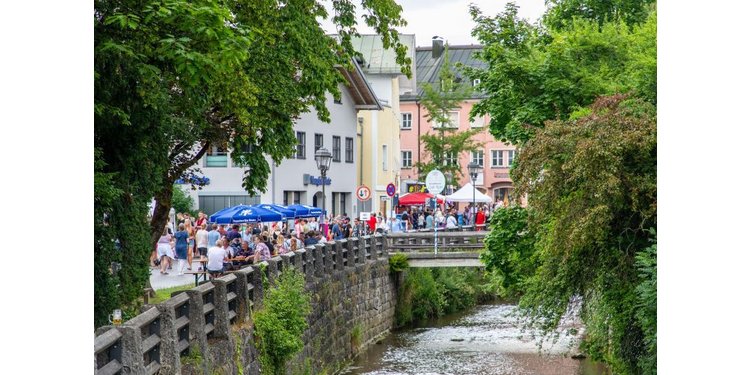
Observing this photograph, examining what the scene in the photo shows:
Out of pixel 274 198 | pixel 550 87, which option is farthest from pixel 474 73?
pixel 274 198

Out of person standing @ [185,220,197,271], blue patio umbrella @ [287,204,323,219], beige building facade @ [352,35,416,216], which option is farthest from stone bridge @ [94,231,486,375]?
beige building facade @ [352,35,416,216]

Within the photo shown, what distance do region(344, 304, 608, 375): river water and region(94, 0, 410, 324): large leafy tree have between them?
235 inches

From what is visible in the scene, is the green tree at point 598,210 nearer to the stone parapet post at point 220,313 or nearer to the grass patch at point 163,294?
the stone parapet post at point 220,313

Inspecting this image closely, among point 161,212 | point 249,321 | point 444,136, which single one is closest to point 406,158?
point 444,136

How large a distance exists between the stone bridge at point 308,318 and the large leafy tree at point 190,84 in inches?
80.2

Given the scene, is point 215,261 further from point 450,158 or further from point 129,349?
point 450,158

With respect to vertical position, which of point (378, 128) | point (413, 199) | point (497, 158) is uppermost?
point (378, 128)

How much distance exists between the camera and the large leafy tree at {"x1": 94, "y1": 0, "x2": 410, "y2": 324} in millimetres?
16328

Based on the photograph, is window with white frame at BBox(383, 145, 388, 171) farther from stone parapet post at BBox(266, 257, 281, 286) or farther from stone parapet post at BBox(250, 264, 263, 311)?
stone parapet post at BBox(250, 264, 263, 311)

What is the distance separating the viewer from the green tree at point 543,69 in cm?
2514

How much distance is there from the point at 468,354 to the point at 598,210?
50.6 ft

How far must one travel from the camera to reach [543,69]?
83.9 ft
